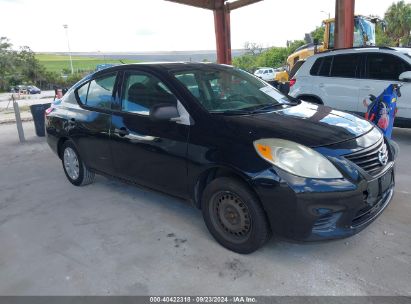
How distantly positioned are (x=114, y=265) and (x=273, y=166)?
1.57 m

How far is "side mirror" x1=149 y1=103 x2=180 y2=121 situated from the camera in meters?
3.30

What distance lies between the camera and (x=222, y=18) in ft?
34.8

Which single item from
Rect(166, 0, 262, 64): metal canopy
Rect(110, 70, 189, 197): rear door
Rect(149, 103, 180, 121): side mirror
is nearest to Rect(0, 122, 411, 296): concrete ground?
Rect(110, 70, 189, 197): rear door

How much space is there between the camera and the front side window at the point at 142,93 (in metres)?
3.61

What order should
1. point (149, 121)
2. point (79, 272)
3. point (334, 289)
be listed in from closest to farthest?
point (334, 289)
point (79, 272)
point (149, 121)

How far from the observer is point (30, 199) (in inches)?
191

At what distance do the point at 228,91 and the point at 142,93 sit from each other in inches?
34.8

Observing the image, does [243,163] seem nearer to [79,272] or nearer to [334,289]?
[334,289]

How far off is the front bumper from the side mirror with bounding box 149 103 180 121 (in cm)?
100

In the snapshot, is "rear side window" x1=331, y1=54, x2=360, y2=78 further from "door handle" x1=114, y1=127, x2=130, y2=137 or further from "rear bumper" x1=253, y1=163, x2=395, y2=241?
"door handle" x1=114, y1=127, x2=130, y2=137

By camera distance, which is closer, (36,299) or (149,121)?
(36,299)

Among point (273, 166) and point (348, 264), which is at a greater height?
point (273, 166)

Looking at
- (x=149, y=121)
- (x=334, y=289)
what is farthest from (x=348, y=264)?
(x=149, y=121)

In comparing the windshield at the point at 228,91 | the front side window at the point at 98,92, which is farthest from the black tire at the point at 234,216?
the front side window at the point at 98,92
